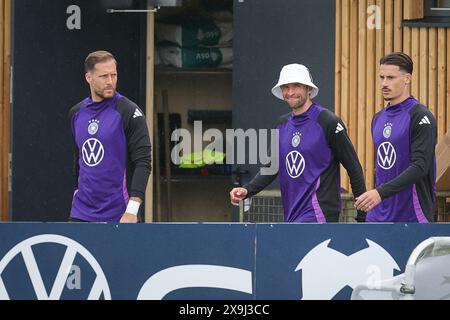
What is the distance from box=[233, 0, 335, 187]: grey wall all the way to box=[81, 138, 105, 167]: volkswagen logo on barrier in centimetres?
318

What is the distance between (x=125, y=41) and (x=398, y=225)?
5.77m

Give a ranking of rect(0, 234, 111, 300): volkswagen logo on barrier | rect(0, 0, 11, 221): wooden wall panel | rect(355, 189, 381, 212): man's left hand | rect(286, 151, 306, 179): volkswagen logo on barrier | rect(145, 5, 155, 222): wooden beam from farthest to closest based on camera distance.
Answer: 1. rect(145, 5, 155, 222): wooden beam
2. rect(0, 0, 11, 221): wooden wall panel
3. rect(286, 151, 306, 179): volkswagen logo on barrier
4. rect(355, 189, 381, 212): man's left hand
5. rect(0, 234, 111, 300): volkswagen logo on barrier

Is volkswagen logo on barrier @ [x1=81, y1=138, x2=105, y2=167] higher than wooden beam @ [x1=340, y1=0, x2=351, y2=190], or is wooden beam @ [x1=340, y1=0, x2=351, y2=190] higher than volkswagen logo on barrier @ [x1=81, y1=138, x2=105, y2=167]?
wooden beam @ [x1=340, y1=0, x2=351, y2=190]

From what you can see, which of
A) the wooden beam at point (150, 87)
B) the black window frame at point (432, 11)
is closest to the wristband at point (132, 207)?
the wooden beam at point (150, 87)

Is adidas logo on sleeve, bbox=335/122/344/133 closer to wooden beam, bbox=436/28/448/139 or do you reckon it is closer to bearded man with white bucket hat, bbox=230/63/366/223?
bearded man with white bucket hat, bbox=230/63/366/223

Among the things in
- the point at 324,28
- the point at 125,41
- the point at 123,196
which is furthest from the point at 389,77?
the point at 125,41

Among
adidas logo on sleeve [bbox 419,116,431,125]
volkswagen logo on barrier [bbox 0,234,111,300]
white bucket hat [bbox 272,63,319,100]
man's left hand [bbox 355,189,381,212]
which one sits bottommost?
volkswagen logo on barrier [bbox 0,234,111,300]

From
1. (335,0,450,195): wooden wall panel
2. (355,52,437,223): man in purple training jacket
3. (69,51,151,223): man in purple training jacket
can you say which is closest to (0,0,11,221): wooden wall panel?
(335,0,450,195): wooden wall panel

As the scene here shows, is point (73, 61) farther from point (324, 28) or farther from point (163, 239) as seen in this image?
point (163, 239)

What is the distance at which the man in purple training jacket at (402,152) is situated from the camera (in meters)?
8.35

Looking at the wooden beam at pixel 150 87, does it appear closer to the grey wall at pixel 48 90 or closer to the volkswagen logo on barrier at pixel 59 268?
the grey wall at pixel 48 90

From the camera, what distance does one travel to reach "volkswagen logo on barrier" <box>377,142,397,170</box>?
861 centimetres

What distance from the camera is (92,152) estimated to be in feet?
28.8

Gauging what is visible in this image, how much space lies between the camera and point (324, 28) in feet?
38.6
